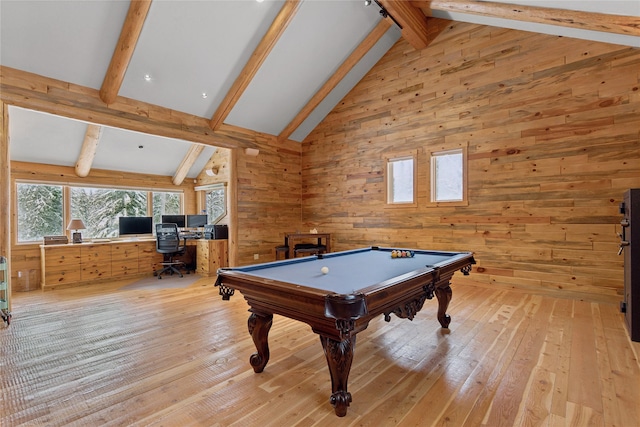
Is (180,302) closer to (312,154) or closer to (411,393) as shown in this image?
(411,393)

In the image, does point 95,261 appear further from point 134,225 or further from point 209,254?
point 209,254

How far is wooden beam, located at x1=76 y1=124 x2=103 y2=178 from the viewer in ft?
17.7

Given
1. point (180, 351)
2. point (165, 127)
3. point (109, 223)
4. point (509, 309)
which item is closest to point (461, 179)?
point (509, 309)

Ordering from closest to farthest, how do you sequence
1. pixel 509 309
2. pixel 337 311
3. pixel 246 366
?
pixel 337 311, pixel 246 366, pixel 509 309

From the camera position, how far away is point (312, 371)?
228cm

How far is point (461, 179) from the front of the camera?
502 centimetres

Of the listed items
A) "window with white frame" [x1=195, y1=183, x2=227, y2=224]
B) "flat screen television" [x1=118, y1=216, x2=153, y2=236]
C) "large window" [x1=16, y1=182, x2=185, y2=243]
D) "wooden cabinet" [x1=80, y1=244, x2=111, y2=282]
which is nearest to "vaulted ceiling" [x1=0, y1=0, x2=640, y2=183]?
"large window" [x1=16, y1=182, x2=185, y2=243]

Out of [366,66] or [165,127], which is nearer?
[165,127]

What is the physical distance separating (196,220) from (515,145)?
21.3 ft

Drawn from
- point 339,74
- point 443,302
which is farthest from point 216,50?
point 443,302

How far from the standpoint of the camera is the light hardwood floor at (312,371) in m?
1.76

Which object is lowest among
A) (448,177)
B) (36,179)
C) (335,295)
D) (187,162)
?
(335,295)

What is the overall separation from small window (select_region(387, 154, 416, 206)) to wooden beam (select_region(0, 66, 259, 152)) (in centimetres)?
312

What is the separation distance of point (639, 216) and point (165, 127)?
6.10 metres
